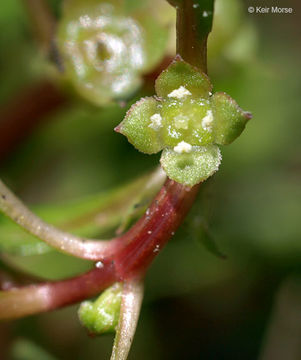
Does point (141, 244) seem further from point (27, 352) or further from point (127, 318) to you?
point (27, 352)

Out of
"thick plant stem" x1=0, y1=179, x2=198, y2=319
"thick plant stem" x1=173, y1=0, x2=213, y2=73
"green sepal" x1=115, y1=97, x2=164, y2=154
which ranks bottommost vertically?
"thick plant stem" x1=0, y1=179, x2=198, y2=319

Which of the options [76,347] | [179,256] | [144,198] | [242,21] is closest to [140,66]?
[242,21]

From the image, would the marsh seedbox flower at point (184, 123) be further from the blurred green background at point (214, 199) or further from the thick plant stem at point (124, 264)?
the blurred green background at point (214, 199)

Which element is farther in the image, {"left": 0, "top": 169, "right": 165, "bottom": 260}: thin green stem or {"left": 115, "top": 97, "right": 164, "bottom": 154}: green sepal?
{"left": 0, "top": 169, "right": 165, "bottom": 260}: thin green stem

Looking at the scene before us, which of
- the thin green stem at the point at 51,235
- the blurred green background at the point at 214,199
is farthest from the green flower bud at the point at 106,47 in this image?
the thin green stem at the point at 51,235

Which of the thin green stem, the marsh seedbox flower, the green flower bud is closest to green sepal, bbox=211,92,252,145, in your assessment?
the marsh seedbox flower

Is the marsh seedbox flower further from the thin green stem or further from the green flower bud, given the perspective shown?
the green flower bud

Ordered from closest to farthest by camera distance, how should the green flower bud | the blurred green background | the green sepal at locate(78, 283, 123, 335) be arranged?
the green sepal at locate(78, 283, 123, 335) < the green flower bud < the blurred green background

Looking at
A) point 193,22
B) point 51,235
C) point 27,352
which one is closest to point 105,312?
point 51,235

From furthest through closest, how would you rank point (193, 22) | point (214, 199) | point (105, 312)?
point (214, 199), point (105, 312), point (193, 22)
